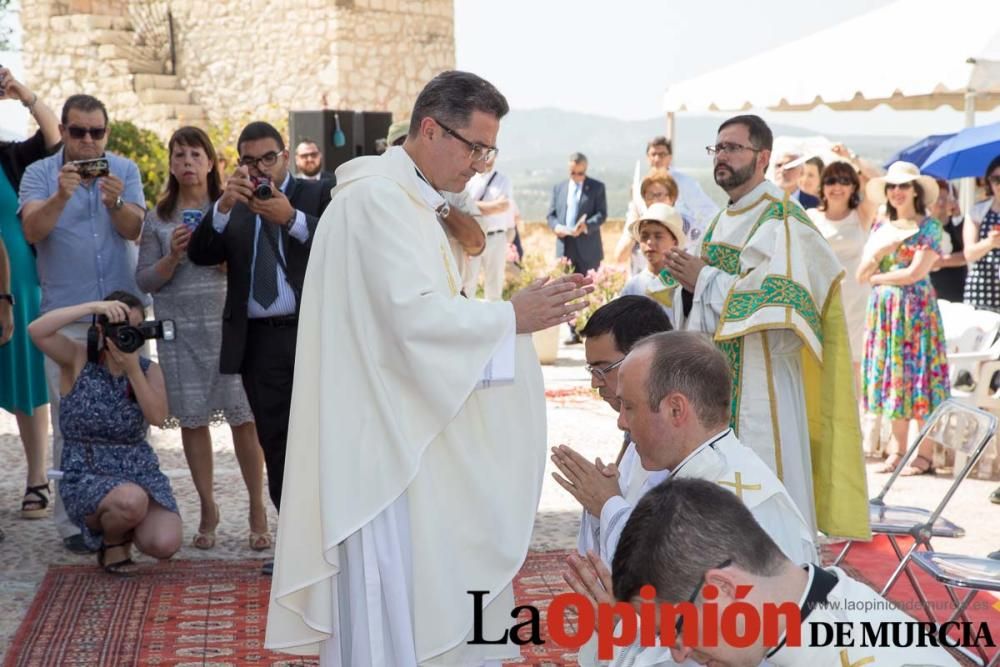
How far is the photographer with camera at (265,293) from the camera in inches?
228

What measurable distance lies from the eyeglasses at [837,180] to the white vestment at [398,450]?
5198mm

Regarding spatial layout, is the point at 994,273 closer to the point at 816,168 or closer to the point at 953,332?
the point at 953,332

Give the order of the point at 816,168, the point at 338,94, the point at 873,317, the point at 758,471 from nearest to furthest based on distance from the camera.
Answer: the point at 758,471 < the point at 873,317 < the point at 816,168 < the point at 338,94

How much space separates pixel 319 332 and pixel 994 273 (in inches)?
241

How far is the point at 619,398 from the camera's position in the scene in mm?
3283

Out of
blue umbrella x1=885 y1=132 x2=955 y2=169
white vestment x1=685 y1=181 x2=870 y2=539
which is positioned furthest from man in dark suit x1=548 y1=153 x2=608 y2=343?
white vestment x1=685 y1=181 x2=870 y2=539

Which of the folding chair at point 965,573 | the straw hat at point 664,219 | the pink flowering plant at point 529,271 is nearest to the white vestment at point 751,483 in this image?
the folding chair at point 965,573

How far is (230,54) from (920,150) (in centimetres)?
1465

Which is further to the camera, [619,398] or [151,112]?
[151,112]

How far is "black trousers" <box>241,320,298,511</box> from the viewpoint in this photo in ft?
19.0

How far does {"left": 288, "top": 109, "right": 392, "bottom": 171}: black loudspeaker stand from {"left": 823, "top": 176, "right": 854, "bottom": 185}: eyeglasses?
3.87 m

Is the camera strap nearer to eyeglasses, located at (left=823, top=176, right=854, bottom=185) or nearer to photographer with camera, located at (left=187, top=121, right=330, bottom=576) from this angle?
photographer with camera, located at (left=187, top=121, right=330, bottom=576)

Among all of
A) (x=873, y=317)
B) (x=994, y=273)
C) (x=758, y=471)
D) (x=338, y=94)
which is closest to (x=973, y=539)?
(x=873, y=317)

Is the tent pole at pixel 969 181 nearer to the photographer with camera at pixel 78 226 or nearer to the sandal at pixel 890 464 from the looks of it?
the sandal at pixel 890 464
